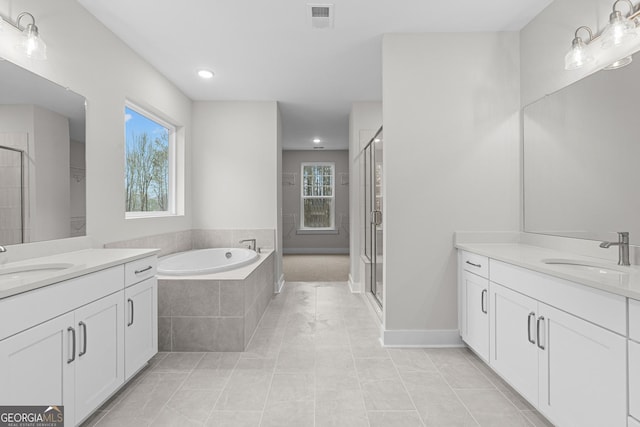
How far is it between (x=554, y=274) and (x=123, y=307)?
89.4 inches

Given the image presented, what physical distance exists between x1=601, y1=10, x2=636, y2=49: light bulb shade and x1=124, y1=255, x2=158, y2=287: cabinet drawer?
2.95 metres

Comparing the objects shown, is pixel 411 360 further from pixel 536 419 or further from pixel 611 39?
pixel 611 39

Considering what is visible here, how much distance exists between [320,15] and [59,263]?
229 centimetres

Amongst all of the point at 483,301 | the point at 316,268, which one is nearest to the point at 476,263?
the point at 483,301

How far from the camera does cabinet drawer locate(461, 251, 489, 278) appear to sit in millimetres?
2109

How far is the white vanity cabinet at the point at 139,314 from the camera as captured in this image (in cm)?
187

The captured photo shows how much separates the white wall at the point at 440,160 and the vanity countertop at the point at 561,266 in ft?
1.00

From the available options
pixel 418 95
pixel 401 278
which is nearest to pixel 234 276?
pixel 401 278

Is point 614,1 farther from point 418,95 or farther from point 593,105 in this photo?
point 418,95

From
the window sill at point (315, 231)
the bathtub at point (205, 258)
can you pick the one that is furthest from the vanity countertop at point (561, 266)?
the window sill at point (315, 231)

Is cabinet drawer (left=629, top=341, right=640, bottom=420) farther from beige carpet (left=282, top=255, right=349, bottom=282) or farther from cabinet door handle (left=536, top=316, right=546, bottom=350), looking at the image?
beige carpet (left=282, top=255, right=349, bottom=282)

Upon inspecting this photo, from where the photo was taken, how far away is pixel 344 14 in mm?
2285

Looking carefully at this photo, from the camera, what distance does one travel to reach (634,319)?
1107 millimetres

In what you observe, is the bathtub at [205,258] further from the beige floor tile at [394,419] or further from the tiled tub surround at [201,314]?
the beige floor tile at [394,419]
